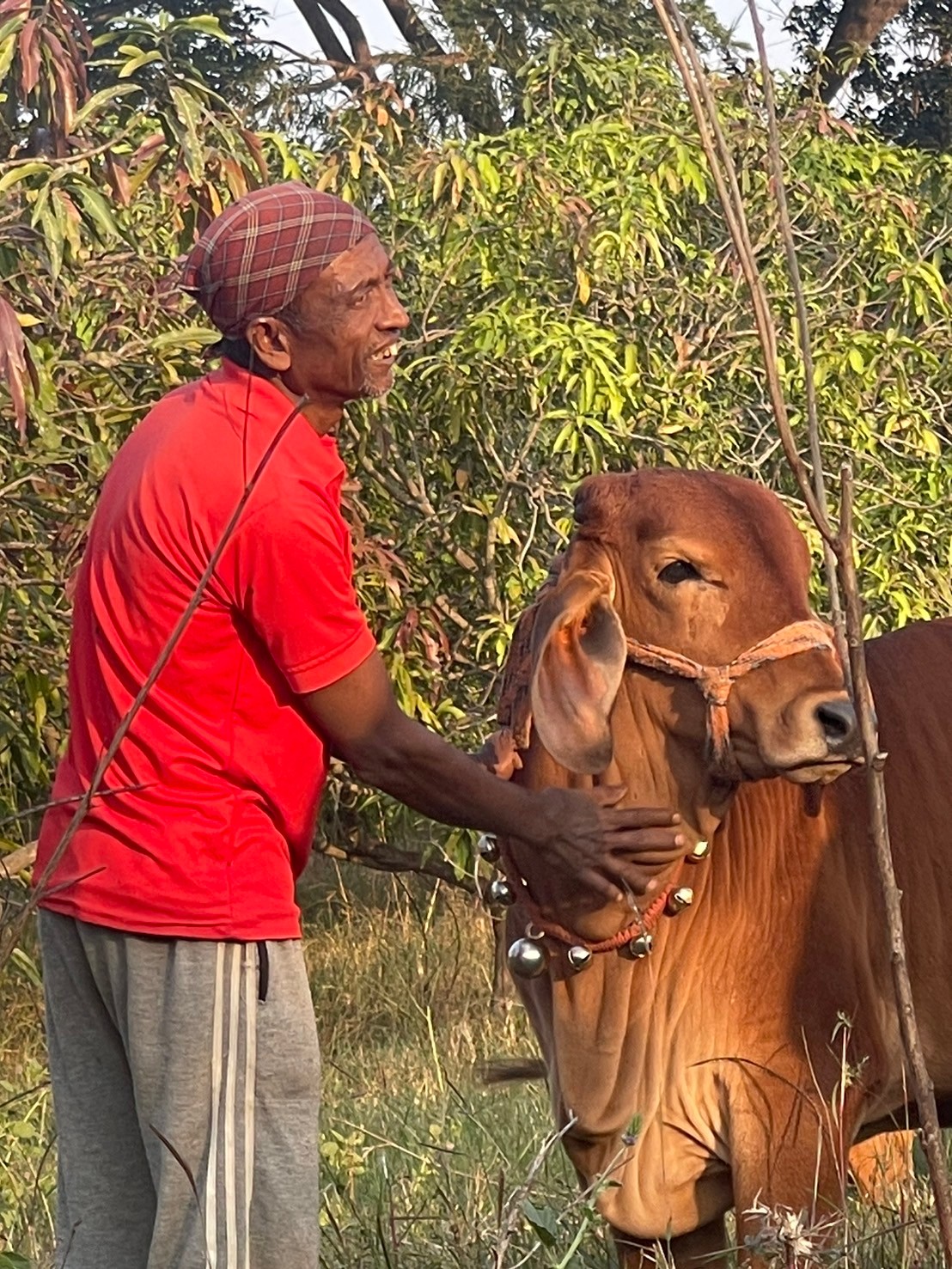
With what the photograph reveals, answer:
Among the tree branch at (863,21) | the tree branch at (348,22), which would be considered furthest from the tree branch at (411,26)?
the tree branch at (863,21)

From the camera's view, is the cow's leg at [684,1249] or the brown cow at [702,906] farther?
the cow's leg at [684,1249]

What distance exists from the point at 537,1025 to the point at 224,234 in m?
1.52

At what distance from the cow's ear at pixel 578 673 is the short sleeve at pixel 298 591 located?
723 mm

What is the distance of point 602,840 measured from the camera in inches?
126

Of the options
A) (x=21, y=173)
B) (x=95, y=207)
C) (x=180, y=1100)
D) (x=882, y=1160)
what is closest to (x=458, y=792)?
(x=180, y=1100)

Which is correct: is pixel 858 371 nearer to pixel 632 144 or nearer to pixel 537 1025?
pixel 632 144

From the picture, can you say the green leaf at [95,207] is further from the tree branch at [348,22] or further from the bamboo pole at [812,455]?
the tree branch at [348,22]

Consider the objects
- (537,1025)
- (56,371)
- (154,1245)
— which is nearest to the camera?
(154,1245)

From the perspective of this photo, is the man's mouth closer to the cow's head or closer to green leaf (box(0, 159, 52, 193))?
the cow's head

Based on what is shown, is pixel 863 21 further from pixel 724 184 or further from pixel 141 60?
pixel 724 184

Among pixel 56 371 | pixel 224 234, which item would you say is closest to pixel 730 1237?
pixel 224 234

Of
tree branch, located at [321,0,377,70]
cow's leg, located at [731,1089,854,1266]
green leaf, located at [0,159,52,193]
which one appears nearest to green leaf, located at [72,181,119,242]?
green leaf, located at [0,159,52,193]

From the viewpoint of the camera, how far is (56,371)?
210 inches

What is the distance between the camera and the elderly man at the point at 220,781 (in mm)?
2768
